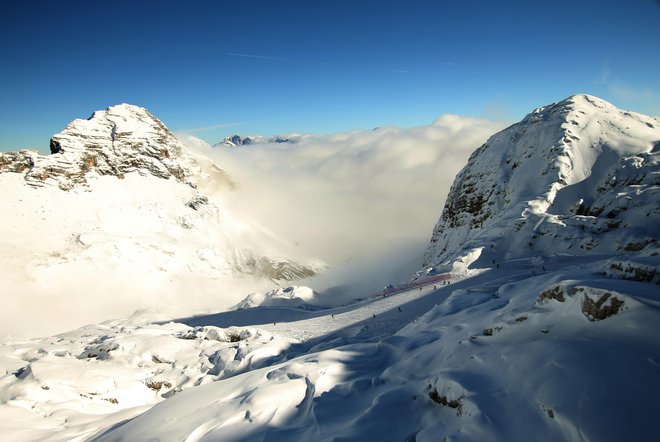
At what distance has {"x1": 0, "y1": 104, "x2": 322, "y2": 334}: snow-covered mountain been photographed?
6481cm

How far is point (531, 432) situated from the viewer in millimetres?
4762

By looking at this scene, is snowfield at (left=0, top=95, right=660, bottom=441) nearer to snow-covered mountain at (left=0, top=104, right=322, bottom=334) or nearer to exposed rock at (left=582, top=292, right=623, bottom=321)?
exposed rock at (left=582, top=292, right=623, bottom=321)

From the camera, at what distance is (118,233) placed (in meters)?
81.1

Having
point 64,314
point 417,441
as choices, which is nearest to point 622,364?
point 417,441

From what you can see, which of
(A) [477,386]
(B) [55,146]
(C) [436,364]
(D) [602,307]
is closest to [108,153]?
(B) [55,146]

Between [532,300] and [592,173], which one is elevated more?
[592,173]

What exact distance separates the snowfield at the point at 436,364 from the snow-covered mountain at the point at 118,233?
42.4 meters

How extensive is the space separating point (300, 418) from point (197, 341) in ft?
49.0

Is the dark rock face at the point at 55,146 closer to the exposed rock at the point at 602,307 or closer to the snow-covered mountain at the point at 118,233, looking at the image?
the snow-covered mountain at the point at 118,233

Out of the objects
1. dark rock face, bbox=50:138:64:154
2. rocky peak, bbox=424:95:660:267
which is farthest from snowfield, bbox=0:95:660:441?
dark rock face, bbox=50:138:64:154

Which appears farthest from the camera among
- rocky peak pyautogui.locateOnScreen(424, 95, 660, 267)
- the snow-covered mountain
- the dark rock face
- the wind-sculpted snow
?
the dark rock face

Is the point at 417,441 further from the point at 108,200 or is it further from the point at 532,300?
the point at 108,200

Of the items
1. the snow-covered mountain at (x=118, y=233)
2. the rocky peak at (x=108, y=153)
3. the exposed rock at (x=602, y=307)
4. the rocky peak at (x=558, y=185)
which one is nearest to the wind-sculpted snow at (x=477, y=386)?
the exposed rock at (x=602, y=307)

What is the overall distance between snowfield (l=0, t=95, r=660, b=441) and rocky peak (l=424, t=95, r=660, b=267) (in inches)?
8.8
